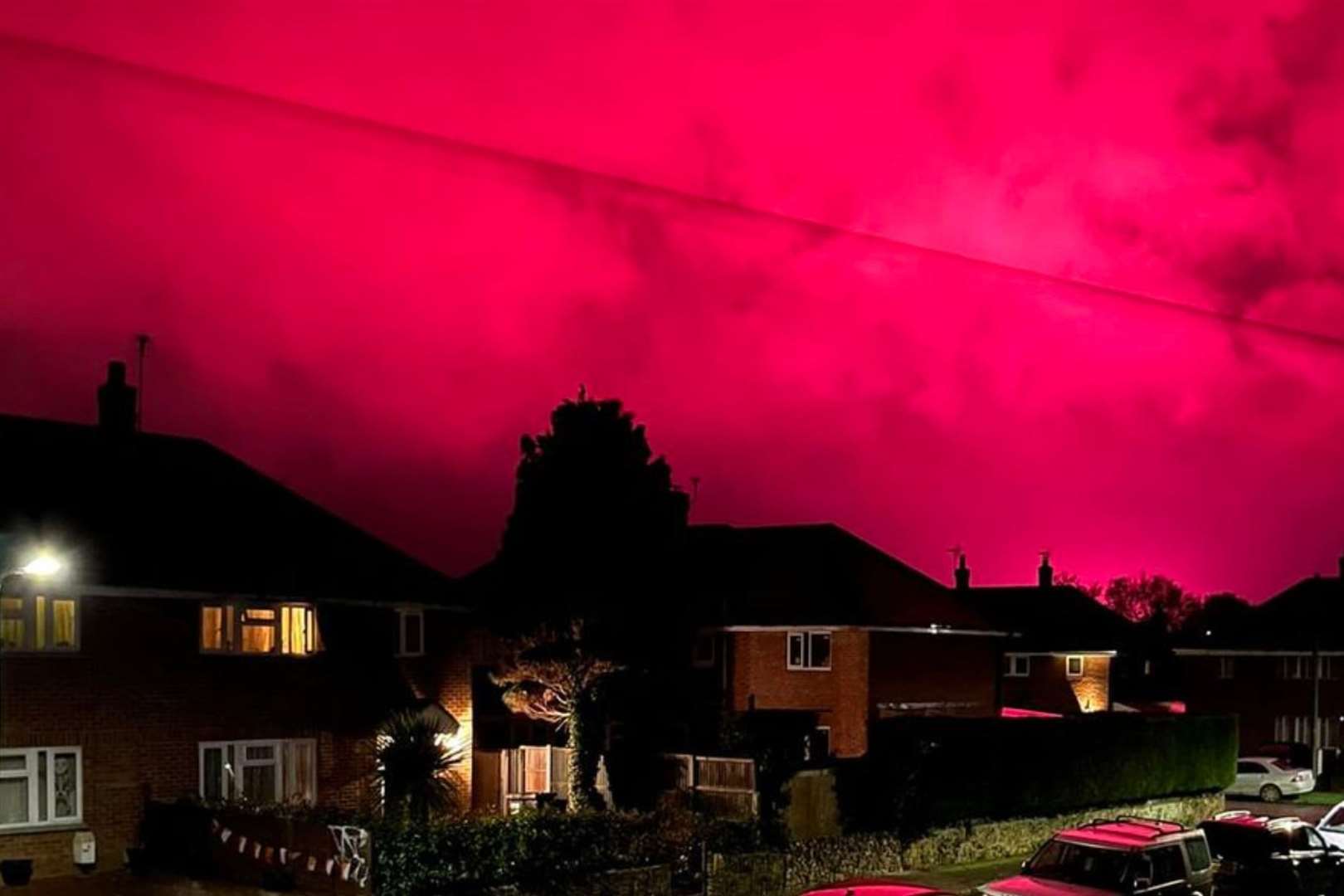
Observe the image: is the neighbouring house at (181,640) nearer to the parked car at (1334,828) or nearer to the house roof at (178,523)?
the house roof at (178,523)

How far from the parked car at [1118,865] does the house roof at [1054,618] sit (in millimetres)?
44005

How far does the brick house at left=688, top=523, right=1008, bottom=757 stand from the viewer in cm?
4444

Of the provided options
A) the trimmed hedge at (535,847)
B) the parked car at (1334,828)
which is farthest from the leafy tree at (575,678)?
the parked car at (1334,828)

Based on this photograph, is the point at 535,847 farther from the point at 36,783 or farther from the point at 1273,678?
the point at 1273,678

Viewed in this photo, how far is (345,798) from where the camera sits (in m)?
31.6

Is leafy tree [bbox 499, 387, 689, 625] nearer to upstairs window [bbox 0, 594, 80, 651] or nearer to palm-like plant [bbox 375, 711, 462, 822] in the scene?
A: palm-like plant [bbox 375, 711, 462, 822]

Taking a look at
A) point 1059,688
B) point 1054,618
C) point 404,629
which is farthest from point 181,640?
point 1054,618

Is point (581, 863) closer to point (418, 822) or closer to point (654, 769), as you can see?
point (418, 822)

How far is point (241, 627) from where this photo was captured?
→ 29.9 m

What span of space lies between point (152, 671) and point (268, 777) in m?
3.39

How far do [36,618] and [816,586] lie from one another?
24.6m

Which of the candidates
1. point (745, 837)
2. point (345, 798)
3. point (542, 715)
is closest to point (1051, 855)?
point (745, 837)

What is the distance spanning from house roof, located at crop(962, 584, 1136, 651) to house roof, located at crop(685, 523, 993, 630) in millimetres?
18065

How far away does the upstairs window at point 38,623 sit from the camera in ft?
86.0
